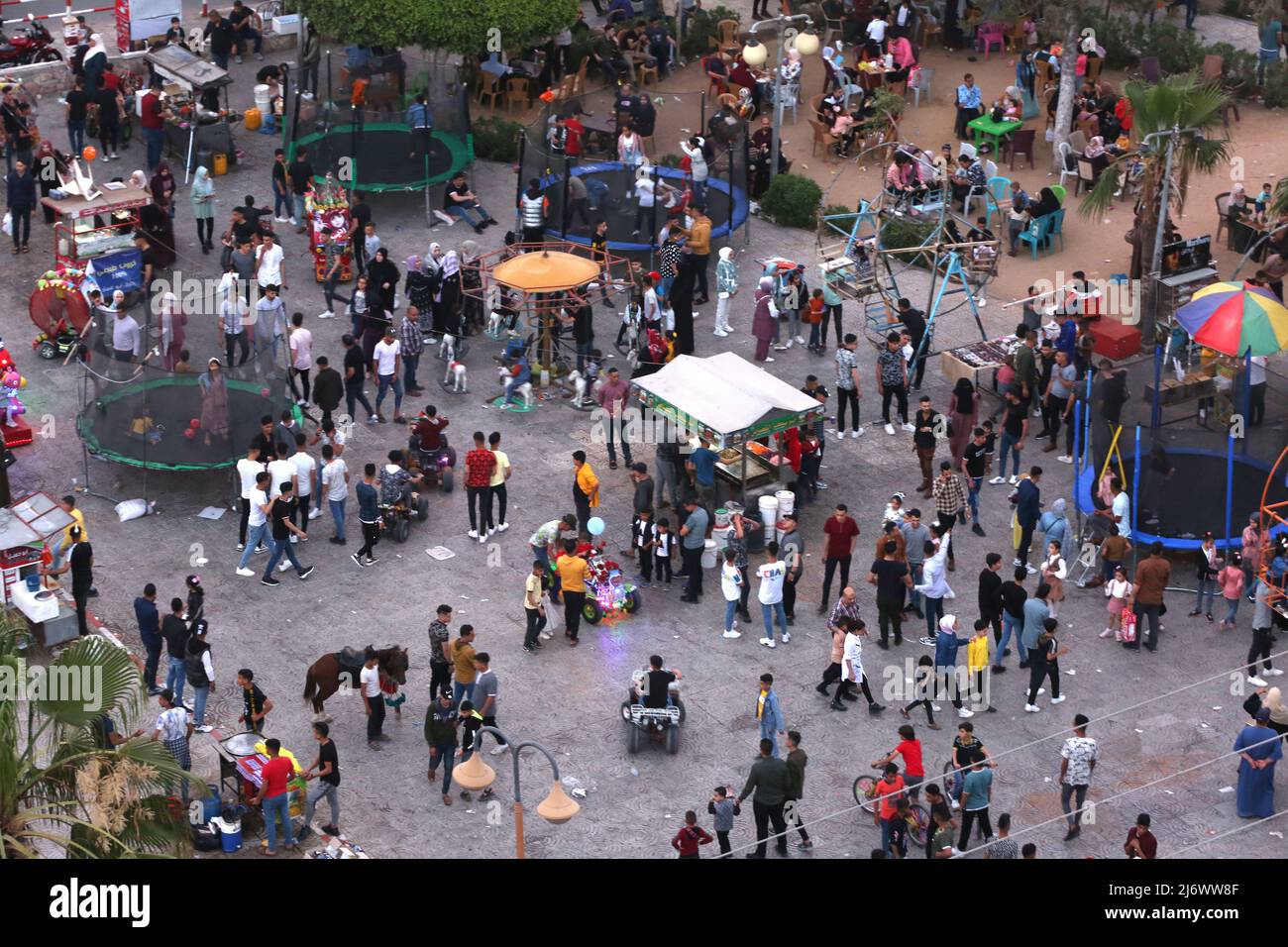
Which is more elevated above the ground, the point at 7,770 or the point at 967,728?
the point at 7,770

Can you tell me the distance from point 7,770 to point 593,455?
518 inches

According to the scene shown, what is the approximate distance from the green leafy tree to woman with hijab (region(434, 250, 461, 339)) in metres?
7.19

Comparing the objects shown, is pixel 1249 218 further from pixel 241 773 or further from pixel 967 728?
pixel 241 773

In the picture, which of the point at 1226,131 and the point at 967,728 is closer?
the point at 967,728

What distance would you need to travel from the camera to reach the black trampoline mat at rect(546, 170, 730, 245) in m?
32.1

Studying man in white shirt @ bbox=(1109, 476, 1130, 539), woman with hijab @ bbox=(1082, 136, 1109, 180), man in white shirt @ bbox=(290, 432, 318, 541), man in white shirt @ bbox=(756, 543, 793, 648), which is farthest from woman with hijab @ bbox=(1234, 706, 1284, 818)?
woman with hijab @ bbox=(1082, 136, 1109, 180)

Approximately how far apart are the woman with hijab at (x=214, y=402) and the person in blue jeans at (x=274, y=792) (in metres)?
6.85

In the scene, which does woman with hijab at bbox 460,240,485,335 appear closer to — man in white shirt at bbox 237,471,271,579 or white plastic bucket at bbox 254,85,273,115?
man in white shirt at bbox 237,471,271,579

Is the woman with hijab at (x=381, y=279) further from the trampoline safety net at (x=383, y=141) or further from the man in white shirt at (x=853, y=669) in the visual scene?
the man in white shirt at (x=853, y=669)

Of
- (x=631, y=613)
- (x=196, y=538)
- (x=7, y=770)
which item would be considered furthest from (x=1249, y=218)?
(x=7, y=770)

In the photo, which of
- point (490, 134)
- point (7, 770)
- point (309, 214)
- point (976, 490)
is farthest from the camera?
point (490, 134)

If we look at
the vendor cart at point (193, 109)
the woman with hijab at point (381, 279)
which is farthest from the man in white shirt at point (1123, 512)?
the vendor cart at point (193, 109)

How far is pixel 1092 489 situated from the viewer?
25.6 meters

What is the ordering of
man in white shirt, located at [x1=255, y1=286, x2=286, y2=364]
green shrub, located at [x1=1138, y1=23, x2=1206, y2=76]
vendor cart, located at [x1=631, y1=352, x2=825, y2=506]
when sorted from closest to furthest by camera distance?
vendor cart, located at [x1=631, y1=352, x2=825, y2=506]
man in white shirt, located at [x1=255, y1=286, x2=286, y2=364]
green shrub, located at [x1=1138, y1=23, x2=1206, y2=76]
